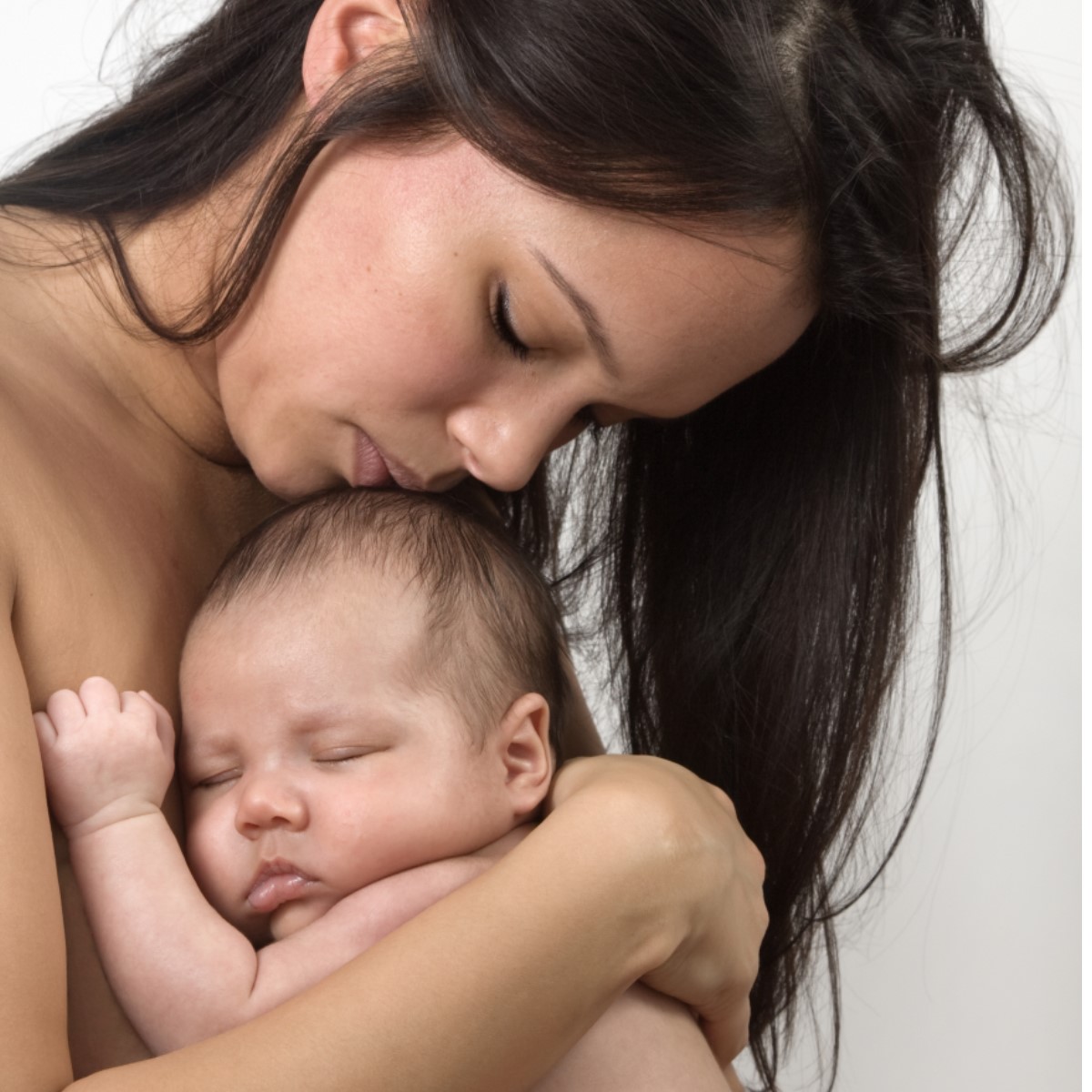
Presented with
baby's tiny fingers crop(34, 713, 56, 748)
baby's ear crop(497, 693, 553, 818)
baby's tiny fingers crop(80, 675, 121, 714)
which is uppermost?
baby's tiny fingers crop(80, 675, 121, 714)

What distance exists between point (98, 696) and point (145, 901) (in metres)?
0.15

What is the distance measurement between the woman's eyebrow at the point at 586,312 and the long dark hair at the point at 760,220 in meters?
0.06

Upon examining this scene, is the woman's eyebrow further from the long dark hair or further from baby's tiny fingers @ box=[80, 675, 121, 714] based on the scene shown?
baby's tiny fingers @ box=[80, 675, 121, 714]

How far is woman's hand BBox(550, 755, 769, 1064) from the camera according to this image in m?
1.13

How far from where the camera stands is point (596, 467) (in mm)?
1817

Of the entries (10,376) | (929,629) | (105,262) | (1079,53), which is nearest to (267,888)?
(10,376)

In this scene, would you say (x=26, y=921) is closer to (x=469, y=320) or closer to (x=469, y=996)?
(x=469, y=996)

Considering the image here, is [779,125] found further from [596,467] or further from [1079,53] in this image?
[1079,53]

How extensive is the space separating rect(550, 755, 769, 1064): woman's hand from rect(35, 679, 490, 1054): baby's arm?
8.5 inches

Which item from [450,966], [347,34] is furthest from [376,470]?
[450,966]

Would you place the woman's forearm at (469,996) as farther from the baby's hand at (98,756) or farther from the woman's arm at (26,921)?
the baby's hand at (98,756)

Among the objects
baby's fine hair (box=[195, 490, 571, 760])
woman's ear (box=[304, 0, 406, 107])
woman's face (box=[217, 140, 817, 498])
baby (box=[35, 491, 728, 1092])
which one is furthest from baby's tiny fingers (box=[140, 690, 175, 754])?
woman's ear (box=[304, 0, 406, 107])

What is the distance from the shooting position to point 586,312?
3.91ft

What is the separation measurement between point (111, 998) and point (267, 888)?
0.15 meters
